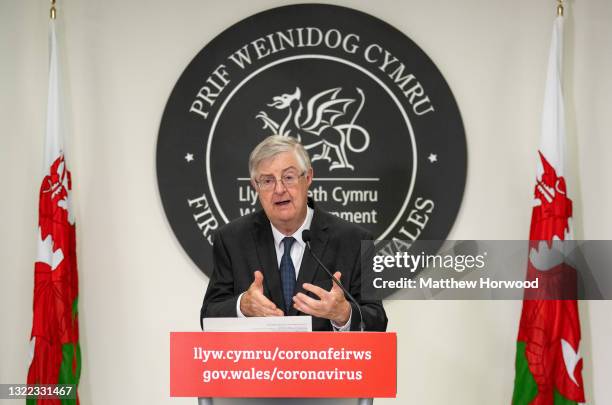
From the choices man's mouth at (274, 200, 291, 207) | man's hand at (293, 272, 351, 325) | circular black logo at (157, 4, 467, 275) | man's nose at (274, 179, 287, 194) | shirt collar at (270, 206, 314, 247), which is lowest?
man's hand at (293, 272, 351, 325)

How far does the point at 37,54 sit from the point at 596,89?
9.69ft

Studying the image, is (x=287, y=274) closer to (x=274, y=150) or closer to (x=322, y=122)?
(x=274, y=150)

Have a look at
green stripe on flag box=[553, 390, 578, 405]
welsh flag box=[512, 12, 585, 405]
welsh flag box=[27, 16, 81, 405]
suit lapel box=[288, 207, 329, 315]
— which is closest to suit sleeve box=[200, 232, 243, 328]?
suit lapel box=[288, 207, 329, 315]

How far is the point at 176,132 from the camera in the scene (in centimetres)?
409

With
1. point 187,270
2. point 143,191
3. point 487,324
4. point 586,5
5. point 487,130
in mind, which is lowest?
point 487,324

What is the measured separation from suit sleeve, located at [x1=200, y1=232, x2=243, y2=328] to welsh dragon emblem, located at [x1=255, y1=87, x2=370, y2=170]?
130cm

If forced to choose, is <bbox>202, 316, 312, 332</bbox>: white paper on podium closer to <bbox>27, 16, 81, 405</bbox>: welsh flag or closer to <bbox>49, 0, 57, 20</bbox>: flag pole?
<bbox>27, 16, 81, 405</bbox>: welsh flag

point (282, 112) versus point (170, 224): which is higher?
point (282, 112)

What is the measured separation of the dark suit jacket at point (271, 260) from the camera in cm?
268

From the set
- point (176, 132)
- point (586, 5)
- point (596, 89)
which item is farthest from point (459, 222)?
point (176, 132)

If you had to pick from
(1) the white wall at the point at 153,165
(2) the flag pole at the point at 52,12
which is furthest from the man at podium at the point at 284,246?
(2) the flag pole at the point at 52,12

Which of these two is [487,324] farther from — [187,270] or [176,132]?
[176,132]

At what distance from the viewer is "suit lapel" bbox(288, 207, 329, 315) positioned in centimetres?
268

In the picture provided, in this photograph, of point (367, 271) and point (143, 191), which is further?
point (143, 191)
